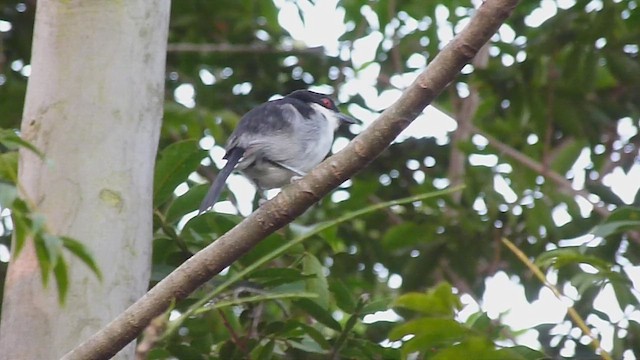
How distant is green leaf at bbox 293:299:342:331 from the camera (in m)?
2.95

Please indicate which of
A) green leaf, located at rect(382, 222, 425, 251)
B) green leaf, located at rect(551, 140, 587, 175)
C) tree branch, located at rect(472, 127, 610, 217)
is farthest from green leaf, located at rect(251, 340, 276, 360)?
green leaf, located at rect(551, 140, 587, 175)

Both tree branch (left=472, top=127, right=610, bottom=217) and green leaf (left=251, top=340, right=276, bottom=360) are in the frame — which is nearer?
green leaf (left=251, top=340, right=276, bottom=360)

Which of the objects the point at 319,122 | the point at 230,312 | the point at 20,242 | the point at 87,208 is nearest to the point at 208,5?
the point at 319,122

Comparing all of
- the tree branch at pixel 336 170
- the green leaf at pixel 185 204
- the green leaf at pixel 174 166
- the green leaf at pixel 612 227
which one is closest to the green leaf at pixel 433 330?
the tree branch at pixel 336 170

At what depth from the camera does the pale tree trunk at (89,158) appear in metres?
2.53

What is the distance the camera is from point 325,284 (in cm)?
294

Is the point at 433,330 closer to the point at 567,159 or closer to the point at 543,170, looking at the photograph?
the point at 543,170

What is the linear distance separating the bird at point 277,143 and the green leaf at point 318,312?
2.31 feet

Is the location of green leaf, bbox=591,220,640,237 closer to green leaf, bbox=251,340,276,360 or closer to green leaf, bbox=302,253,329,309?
Result: green leaf, bbox=302,253,329,309

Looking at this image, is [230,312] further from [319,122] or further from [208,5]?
[208,5]

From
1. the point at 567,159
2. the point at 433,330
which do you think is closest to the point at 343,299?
the point at 433,330

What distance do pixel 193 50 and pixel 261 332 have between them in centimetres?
231

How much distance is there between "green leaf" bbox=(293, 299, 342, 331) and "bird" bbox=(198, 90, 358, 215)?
704 millimetres

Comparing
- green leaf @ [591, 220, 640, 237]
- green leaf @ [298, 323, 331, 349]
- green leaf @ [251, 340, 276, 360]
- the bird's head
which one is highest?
the bird's head
